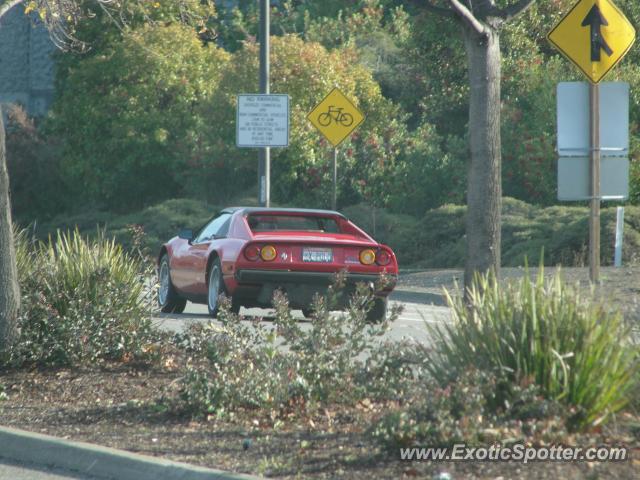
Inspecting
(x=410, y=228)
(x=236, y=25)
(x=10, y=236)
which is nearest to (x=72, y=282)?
(x=10, y=236)

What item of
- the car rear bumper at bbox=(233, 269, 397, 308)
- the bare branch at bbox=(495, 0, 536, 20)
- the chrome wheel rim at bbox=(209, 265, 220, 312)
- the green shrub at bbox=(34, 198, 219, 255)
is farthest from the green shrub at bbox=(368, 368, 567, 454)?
the green shrub at bbox=(34, 198, 219, 255)

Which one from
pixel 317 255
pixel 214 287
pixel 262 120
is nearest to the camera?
pixel 317 255

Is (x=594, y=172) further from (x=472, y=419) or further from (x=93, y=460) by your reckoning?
(x=93, y=460)

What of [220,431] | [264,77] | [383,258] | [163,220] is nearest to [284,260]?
[383,258]

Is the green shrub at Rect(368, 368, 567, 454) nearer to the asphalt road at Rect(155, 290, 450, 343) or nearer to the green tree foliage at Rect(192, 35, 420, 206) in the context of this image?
the asphalt road at Rect(155, 290, 450, 343)

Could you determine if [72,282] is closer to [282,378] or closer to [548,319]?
[282,378]

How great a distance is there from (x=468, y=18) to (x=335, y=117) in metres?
15.6

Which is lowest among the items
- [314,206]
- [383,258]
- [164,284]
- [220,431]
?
[220,431]

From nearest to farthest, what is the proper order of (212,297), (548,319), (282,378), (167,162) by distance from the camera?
(548,319) → (282,378) → (212,297) → (167,162)

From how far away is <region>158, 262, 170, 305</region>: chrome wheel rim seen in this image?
16.7 metres

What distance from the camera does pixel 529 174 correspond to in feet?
92.8

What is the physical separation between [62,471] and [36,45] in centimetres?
5004

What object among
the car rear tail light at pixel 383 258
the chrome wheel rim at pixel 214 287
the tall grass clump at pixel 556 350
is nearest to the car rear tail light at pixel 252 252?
the chrome wheel rim at pixel 214 287

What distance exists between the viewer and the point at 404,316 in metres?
16.8
